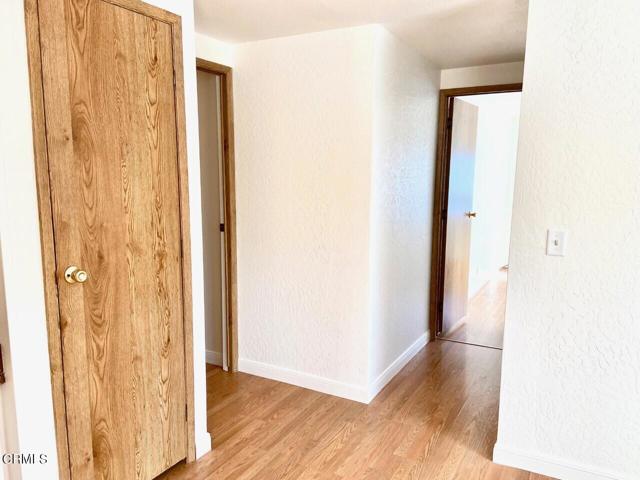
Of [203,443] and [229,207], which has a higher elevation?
[229,207]

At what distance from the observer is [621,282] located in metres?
2.04

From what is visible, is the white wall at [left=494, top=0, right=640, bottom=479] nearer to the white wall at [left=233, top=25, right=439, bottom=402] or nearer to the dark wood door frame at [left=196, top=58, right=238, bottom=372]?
the white wall at [left=233, top=25, right=439, bottom=402]

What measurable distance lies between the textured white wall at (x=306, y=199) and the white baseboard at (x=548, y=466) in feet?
3.03

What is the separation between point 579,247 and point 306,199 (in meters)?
1.58

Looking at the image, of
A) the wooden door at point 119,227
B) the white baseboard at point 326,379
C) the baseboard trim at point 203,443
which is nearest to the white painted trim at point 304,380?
the white baseboard at point 326,379

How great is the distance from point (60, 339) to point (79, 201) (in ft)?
1.64

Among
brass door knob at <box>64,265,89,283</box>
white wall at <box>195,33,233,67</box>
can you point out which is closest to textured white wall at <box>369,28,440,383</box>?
white wall at <box>195,33,233,67</box>

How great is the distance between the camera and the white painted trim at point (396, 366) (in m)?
3.05

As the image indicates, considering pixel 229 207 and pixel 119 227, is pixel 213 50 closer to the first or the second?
pixel 229 207

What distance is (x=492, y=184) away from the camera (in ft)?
20.7

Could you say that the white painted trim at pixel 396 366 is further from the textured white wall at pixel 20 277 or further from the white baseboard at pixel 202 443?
the textured white wall at pixel 20 277

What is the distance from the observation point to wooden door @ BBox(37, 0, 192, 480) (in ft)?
5.65

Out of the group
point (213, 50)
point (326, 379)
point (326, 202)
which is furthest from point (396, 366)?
point (213, 50)

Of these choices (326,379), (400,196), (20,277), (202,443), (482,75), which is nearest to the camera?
(20,277)
